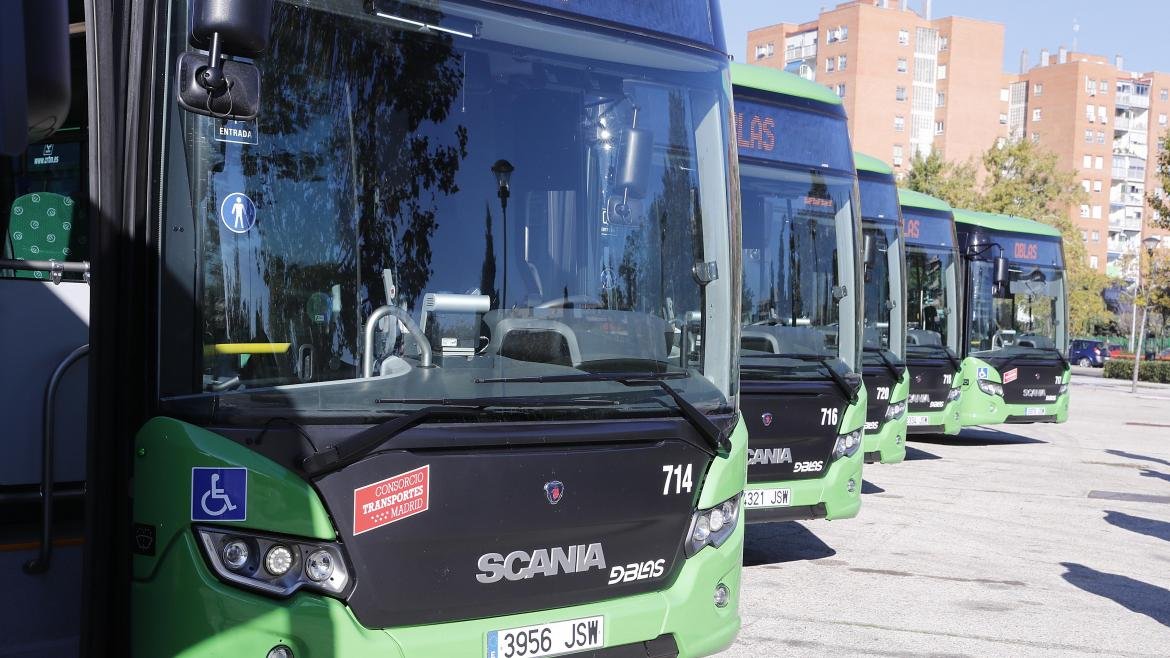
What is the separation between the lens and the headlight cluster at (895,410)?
1156cm

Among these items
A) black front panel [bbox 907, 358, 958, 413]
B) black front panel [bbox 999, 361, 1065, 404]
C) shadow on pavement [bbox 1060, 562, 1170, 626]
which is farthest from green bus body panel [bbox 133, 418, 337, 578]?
black front panel [bbox 999, 361, 1065, 404]

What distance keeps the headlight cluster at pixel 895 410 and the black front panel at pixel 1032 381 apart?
587 centimetres

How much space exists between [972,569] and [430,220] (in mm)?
5832

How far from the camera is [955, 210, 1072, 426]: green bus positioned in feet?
54.4

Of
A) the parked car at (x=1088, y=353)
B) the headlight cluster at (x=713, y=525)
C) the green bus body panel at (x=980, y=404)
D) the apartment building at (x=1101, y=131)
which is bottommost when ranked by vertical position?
the parked car at (x=1088, y=353)

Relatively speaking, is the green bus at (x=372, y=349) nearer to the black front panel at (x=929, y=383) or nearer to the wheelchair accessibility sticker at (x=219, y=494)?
the wheelchair accessibility sticker at (x=219, y=494)

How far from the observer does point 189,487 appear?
143 inches

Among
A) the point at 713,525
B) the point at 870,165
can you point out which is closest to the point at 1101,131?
the point at 870,165

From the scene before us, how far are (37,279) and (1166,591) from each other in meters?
7.24

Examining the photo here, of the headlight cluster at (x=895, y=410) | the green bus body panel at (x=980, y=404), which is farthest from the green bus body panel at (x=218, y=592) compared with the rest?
the green bus body panel at (x=980, y=404)

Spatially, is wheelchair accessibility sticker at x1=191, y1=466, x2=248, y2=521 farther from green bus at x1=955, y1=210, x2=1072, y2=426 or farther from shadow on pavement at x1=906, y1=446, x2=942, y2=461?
green bus at x1=955, y1=210, x2=1072, y2=426

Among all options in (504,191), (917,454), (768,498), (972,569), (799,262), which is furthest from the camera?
(917,454)

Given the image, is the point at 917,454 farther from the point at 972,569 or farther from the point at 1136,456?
the point at 972,569

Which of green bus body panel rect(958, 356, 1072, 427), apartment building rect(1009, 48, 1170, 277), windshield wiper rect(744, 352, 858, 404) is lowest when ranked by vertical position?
green bus body panel rect(958, 356, 1072, 427)
